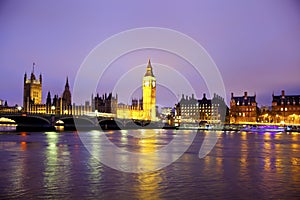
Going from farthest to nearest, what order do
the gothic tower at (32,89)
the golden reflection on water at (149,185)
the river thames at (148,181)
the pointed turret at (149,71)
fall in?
the pointed turret at (149,71) → the gothic tower at (32,89) → the river thames at (148,181) → the golden reflection on water at (149,185)

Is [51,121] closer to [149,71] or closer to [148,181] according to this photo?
[148,181]

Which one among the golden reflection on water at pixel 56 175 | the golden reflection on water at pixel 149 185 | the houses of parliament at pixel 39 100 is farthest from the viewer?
the houses of parliament at pixel 39 100

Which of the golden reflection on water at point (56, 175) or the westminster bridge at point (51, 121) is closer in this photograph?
the golden reflection on water at point (56, 175)

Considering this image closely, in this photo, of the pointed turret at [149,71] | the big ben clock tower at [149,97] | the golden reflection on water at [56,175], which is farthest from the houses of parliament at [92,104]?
the golden reflection on water at [56,175]

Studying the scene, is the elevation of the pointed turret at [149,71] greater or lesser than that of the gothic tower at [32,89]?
greater

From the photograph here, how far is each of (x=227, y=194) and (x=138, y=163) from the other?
7.84m

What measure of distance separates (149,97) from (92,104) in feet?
97.3

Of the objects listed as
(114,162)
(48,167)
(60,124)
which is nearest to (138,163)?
(114,162)

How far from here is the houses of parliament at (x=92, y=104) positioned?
12212 centimetres

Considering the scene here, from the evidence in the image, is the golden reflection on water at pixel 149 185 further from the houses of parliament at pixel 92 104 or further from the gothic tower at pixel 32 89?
the gothic tower at pixel 32 89

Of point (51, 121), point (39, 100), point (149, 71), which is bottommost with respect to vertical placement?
point (51, 121)

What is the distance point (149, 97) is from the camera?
15812 cm

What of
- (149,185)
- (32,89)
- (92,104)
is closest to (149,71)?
(92,104)

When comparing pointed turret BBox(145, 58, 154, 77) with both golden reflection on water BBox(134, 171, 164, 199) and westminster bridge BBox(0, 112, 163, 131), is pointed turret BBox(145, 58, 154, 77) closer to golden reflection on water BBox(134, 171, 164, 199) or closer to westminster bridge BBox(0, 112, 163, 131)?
westminster bridge BBox(0, 112, 163, 131)
